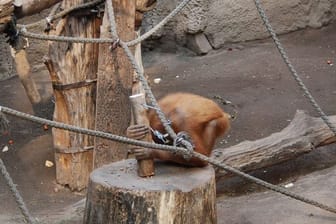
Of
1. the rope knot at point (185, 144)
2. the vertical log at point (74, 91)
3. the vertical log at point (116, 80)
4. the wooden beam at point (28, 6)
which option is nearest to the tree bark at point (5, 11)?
the wooden beam at point (28, 6)

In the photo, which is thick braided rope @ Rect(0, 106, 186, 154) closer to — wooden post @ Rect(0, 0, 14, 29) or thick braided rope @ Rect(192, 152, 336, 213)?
thick braided rope @ Rect(192, 152, 336, 213)

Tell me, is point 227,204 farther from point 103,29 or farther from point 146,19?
point 146,19

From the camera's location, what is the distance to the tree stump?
302 centimetres

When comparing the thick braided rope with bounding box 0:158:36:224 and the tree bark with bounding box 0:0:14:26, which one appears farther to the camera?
the tree bark with bounding box 0:0:14:26

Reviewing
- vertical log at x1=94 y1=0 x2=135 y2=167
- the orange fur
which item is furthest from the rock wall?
the orange fur

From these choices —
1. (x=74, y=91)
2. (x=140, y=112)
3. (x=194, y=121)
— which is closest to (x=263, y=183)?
(x=194, y=121)

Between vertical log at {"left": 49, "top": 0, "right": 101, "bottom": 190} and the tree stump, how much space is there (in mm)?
1529

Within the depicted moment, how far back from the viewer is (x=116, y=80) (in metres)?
4.32

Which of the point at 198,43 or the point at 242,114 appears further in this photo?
the point at 198,43

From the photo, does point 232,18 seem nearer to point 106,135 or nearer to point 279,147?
point 279,147

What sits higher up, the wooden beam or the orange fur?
the wooden beam

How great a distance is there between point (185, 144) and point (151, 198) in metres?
0.25

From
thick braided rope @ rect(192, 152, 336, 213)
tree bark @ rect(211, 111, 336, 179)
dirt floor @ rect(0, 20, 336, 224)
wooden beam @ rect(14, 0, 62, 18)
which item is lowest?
dirt floor @ rect(0, 20, 336, 224)

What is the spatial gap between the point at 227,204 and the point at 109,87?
94 centimetres
